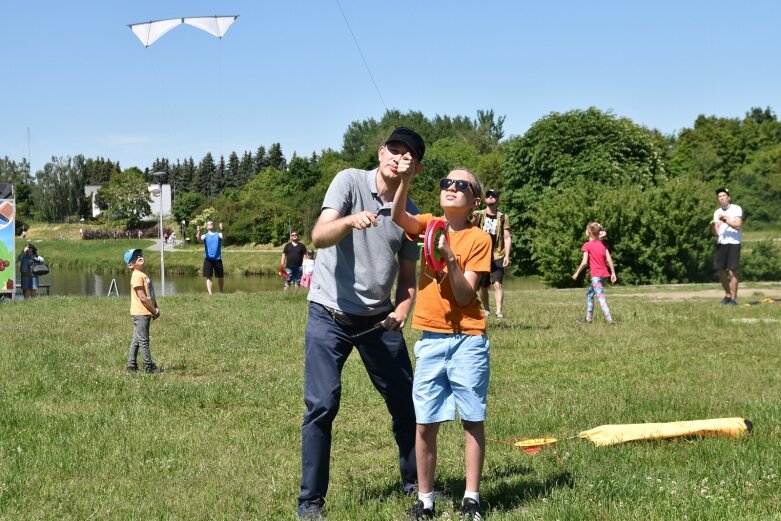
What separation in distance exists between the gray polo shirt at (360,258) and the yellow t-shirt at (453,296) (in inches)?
9.1

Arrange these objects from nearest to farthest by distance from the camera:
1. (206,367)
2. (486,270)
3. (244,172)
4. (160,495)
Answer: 1. (486,270)
2. (160,495)
3. (206,367)
4. (244,172)

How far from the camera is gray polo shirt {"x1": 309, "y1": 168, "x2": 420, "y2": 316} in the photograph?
5117 millimetres

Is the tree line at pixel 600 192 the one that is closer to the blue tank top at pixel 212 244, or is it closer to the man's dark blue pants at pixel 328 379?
the man's dark blue pants at pixel 328 379

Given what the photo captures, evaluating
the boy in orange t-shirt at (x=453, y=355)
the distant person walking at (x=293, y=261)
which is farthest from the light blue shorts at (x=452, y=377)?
the distant person walking at (x=293, y=261)

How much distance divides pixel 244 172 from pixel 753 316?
417 feet

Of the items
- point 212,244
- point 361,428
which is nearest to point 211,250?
point 212,244

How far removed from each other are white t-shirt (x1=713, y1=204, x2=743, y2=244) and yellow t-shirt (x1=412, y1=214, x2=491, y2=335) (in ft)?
45.2

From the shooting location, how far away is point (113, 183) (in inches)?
4343

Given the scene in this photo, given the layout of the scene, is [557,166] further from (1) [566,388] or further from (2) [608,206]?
(1) [566,388]

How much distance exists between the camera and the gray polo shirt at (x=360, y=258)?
16.8 feet

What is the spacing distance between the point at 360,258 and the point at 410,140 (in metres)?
0.73

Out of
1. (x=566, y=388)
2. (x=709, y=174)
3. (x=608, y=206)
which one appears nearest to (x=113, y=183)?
(x=709, y=174)

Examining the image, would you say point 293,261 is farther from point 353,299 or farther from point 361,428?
point 353,299

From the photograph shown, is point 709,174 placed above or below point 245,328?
above
